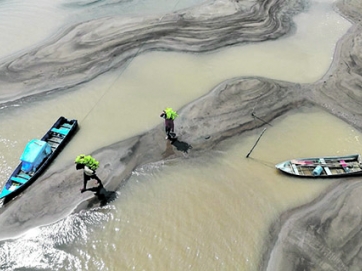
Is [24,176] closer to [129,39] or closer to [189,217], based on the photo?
[189,217]

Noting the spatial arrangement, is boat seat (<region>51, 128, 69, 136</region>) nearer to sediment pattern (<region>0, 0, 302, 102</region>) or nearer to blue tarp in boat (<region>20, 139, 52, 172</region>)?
blue tarp in boat (<region>20, 139, 52, 172</region>)

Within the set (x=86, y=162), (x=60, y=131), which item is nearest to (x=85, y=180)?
(x=86, y=162)

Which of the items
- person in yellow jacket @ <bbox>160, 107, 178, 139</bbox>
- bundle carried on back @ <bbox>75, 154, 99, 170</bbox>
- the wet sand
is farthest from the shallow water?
bundle carried on back @ <bbox>75, 154, 99, 170</bbox>

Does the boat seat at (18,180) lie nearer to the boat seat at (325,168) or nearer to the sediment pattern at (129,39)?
the sediment pattern at (129,39)

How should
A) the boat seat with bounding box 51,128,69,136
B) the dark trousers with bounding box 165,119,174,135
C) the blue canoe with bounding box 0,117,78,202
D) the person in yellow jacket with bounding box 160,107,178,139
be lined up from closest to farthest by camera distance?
the blue canoe with bounding box 0,117,78,202 → the person in yellow jacket with bounding box 160,107,178,139 → the dark trousers with bounding box 165,119,174,135 → the boat seat with bounding box 51,128,69,136

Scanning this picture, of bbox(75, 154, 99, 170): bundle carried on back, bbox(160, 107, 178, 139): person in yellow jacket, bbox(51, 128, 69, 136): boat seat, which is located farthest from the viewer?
bbox(51, 128, 69, 136): boat seat

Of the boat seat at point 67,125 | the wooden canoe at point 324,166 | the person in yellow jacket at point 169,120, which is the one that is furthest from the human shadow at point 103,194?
the wooden canoe at point 324,166

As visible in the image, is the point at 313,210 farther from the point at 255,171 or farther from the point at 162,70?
the point at 162,70
